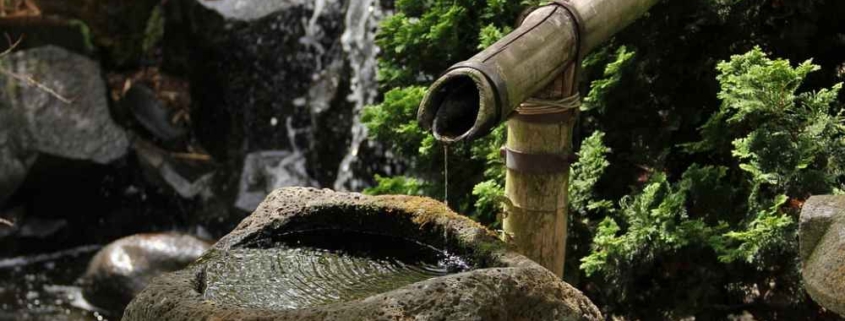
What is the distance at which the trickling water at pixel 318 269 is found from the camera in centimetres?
304

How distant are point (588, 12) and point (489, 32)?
1020mm

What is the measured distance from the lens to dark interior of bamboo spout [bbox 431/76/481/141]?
10.2 ft

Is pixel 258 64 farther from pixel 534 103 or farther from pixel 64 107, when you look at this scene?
pixel 534 103

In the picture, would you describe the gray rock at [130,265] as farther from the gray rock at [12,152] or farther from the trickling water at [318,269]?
the trickling water at [318,269]

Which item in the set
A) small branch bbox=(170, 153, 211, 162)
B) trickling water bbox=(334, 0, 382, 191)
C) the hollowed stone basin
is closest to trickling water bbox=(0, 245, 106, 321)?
small branch bbox=(170, 153, 211, 162)

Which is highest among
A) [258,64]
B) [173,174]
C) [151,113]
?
[258,64]

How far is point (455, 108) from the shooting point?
315 centimetres

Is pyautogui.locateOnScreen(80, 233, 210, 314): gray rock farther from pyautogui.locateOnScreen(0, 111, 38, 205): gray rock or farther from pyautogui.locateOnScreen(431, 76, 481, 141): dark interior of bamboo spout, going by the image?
pyautogui.locateOnScreen(431, 76, 481, 141): dark interior of bamboo spout

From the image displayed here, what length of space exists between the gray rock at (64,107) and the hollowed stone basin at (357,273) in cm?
502

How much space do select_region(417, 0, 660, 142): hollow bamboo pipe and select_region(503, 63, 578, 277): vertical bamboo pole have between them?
16cm

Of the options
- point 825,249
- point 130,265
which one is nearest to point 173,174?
point 130,265

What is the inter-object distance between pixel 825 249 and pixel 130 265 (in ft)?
16.5

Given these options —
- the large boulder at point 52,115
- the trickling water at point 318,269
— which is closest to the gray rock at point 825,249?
the trickling water at point 318,269

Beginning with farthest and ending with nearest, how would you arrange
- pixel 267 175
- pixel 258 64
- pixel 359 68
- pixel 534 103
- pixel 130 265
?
1. pixel 258 64
2. pixel 267 175
3. pixel 359 68
4. pixel 130 265
5. pixel 534 103
